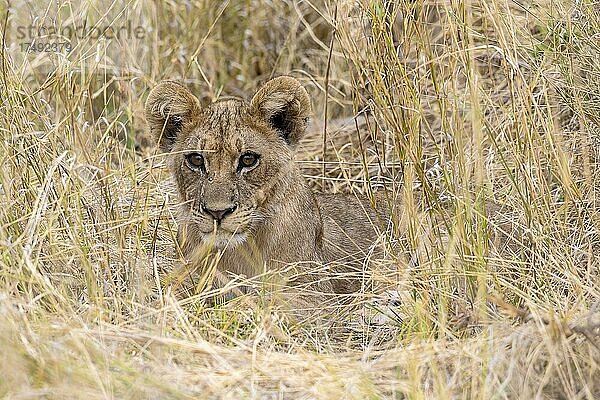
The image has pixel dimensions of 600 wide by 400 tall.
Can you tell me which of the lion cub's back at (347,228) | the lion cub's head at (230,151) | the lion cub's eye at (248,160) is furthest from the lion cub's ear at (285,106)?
the lion cub's back at (347,228)

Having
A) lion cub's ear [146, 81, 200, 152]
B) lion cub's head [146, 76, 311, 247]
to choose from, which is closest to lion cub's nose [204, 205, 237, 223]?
lion cub's head [146, 76, 311, 247]

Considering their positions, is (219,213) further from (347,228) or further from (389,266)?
(347,228)

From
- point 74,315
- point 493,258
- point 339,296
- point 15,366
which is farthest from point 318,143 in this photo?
point 15,366

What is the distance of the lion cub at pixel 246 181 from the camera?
3.84 m

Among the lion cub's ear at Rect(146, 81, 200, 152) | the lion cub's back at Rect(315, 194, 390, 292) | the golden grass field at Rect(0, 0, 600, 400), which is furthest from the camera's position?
the lion cub's back at Rect(315, 194, 390, 292)

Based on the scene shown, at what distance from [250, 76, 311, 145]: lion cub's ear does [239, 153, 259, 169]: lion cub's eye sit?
0.65 feet

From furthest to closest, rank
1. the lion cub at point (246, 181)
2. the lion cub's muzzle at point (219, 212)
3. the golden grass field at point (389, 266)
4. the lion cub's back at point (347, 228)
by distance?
the lion cub's back at point (347, 228)
the lion cub at point (246, 181)
the lion cub's muzzle at point (219, 212)
the golden grass field at point (389, 266)

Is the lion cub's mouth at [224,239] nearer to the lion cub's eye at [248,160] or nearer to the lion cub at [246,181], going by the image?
the lion cub at [246,181]

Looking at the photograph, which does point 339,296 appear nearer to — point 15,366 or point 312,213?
point 312,213

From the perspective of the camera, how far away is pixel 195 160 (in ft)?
13.0

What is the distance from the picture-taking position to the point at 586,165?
13.3 ft

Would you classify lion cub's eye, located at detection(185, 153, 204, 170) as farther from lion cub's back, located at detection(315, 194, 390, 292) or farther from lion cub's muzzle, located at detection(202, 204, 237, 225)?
lion cub's back, located at detection(315, 194, 390, 292)

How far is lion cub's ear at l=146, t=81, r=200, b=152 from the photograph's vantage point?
4.07 meters

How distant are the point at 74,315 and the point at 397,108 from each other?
132cm
